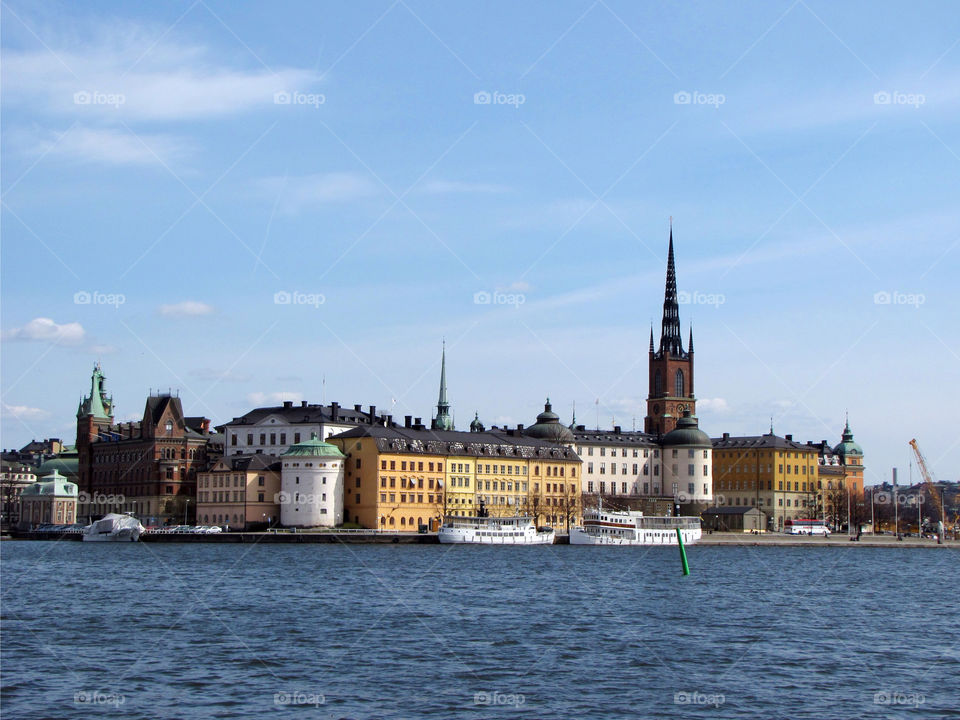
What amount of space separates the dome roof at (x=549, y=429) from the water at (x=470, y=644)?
251 ft

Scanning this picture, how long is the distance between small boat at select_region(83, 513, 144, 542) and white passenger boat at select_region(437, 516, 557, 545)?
29.1 m

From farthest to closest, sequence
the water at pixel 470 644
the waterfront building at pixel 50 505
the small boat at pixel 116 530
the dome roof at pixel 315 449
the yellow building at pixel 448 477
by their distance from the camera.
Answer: the waterfront building at pixel 50 505
the yellow building at pixel 448 477
the dome roof at pixel 315 449
the small boat at pixel 116 530
the water at pixel 470 644

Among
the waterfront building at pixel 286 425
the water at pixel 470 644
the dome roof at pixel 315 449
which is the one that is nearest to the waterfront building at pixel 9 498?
the waterfront building at pixel 286 425

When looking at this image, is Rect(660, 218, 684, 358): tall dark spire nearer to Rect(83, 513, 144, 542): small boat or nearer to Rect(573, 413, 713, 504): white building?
Rect(573, 413, 713, 504): white building

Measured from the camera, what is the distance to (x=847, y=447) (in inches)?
7534

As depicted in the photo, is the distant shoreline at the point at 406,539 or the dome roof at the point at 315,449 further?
the dome roof at the point at 315,449

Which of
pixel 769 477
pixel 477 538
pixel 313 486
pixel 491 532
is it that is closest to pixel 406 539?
pixel 477 538

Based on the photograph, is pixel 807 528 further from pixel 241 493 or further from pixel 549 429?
pixel 241 493

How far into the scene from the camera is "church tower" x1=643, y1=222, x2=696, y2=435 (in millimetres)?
174250

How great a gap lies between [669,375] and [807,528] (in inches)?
1488

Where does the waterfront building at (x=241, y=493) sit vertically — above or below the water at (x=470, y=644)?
above

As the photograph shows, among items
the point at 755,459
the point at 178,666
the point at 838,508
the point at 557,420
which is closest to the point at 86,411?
the point at 557,420

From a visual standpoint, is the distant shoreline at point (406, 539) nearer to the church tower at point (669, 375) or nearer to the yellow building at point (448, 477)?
the yellow building at point (448, 477)

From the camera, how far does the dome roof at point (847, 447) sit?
190375 millimetres
